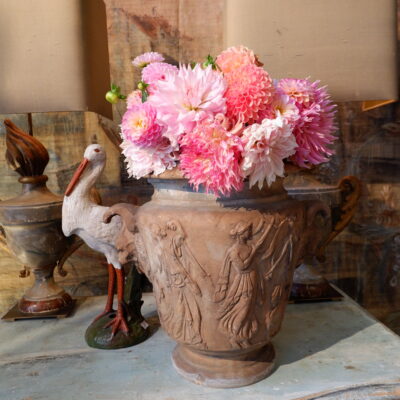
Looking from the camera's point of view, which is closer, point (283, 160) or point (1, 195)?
point (283, 160)

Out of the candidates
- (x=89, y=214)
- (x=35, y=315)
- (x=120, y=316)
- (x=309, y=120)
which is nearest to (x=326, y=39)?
(x=309, y=120)

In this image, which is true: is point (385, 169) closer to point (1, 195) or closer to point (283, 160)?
point (283, 160)

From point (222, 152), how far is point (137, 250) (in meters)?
0.31

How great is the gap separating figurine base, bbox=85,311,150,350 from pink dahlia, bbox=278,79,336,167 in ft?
1.83

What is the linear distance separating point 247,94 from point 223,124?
6 cm

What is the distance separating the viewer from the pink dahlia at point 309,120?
0.73 meters

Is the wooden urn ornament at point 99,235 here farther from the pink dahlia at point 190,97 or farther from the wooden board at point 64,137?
the wooden board at point 64,137

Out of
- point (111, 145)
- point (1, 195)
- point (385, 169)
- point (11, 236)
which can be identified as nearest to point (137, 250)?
point (11, 236)

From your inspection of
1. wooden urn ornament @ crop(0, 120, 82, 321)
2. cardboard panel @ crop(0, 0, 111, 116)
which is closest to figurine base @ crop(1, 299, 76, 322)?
wooden urn ornament @ crop(0, 120, 82, 321)

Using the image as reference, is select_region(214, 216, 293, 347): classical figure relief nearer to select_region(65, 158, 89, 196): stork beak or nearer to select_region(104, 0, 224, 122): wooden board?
select_region(65, 158, 89, 196): stork beak

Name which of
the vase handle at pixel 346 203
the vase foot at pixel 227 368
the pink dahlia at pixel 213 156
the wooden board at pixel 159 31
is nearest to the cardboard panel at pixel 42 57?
the pink dahlia at pixel 213 156

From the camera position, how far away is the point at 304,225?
828 millimetres

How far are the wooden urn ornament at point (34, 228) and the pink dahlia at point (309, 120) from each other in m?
0.66

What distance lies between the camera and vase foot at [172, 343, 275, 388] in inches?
32.0
